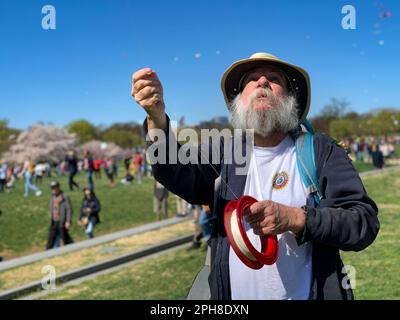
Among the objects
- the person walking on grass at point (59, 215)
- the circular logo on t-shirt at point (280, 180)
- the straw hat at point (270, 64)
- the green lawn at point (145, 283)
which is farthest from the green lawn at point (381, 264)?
the person walking on grass at point (59, 215)

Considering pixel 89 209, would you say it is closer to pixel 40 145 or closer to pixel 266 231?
pixel 266 231

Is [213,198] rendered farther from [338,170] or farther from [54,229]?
[54,229]

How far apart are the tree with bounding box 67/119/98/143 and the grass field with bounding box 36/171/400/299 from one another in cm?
7800

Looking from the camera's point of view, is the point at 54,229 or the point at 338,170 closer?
the point at 338,170

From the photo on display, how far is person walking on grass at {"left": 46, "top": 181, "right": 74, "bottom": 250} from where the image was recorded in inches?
386

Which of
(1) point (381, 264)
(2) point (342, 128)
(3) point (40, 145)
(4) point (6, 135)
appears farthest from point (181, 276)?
(4) point (6, 135)

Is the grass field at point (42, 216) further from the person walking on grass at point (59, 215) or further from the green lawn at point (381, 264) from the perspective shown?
the green lawn at point (381, 264)

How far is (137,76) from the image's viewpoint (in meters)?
1.62

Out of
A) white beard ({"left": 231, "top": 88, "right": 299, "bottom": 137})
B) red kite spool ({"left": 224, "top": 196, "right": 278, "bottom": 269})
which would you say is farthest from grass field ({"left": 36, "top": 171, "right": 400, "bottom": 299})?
red kite spool ({"left": 224, "top": 196, "right": 278, "bottom": 269})

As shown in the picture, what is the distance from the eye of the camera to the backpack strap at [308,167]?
1782mm
